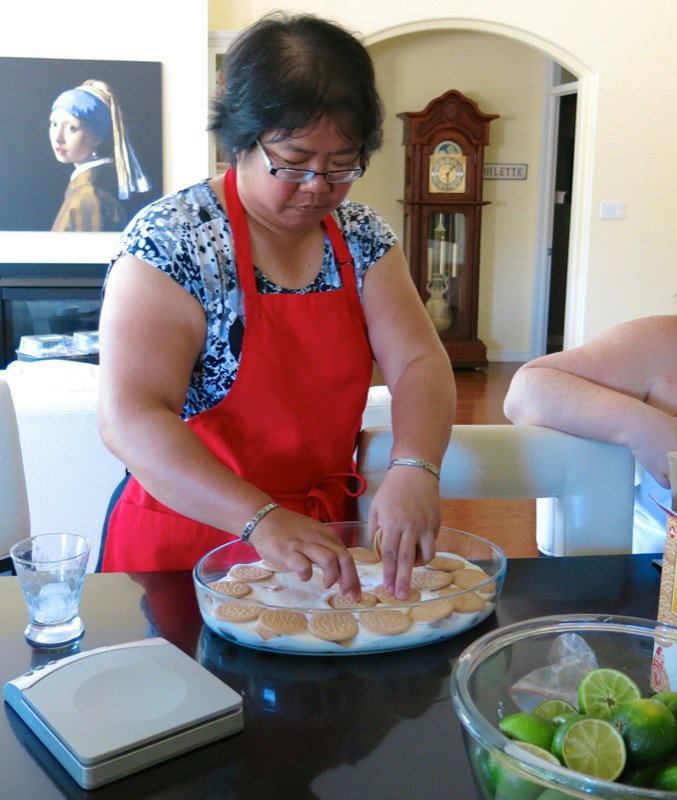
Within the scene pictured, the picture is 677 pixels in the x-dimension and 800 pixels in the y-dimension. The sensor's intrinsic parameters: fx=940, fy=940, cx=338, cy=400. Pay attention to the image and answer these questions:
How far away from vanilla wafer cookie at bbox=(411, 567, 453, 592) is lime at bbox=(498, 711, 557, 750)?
15.2 inches

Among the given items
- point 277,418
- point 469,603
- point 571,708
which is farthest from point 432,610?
point 277,418

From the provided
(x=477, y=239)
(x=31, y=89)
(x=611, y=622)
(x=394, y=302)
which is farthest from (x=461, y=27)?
(x=611, y=622)

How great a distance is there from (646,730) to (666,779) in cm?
3

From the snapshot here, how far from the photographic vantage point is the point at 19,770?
72 centimetres

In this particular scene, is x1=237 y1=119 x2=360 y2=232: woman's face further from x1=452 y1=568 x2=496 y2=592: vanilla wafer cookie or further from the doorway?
the doorway

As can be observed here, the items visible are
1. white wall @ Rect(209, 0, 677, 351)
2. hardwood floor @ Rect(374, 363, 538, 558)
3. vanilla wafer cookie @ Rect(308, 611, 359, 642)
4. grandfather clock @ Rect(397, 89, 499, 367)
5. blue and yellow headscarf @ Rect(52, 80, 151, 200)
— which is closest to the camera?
vanilla wafer cookie @ Rect(308, 611, 359, 642)

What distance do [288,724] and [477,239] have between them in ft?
20.0

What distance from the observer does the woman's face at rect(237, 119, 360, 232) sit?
121 cm

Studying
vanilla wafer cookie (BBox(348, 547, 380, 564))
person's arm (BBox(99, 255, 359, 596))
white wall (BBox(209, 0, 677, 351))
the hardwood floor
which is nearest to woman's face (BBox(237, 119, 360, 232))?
person's arm (BBox(99, 255, 359, 596))

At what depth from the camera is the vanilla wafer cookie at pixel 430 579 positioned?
3.38ft

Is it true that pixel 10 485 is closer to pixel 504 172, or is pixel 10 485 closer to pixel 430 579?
pixel 430 579

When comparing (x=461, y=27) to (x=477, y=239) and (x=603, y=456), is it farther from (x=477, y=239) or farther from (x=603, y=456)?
(x=603, y=456)

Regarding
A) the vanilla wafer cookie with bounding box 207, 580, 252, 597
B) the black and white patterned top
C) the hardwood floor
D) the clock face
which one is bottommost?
the hardwood floor

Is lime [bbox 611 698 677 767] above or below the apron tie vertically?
above
